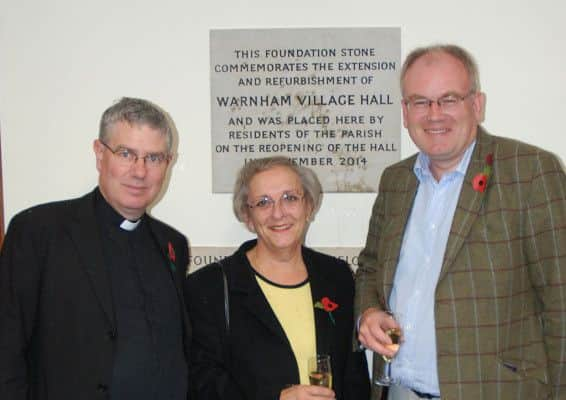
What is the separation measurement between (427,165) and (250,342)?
0.92 meters

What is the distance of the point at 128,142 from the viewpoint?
196 centimetres

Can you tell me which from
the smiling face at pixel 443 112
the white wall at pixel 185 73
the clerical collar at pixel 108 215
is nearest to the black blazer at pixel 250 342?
the clerical collar at pixel 108 215

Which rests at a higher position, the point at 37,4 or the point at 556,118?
the point at 37,4

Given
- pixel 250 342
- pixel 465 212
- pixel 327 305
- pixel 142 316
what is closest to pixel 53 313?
pixel 142 316

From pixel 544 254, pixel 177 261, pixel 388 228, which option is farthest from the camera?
pixel 177 261

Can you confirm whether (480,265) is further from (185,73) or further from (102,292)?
(185,73)

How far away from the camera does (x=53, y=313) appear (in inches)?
73.5

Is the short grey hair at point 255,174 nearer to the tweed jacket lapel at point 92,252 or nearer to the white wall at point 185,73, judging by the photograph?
the tweed jacket lapel at point 92,252

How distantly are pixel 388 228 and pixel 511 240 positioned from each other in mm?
454

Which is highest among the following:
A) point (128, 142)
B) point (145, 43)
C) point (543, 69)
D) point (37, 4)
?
point (37, 4)

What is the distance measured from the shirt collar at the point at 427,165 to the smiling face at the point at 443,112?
2 cm

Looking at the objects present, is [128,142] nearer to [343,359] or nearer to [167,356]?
[167,356]

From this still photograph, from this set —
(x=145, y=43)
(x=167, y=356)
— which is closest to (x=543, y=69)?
(x=145, y=43)

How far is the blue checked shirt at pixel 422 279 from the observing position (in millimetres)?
1875
